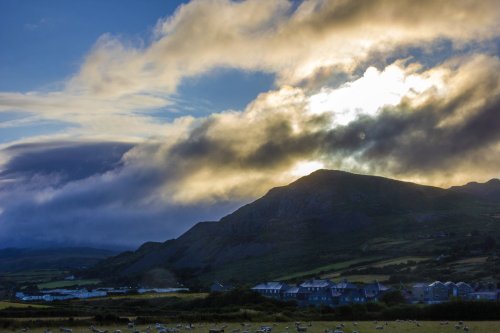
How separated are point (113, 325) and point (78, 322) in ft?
22.1

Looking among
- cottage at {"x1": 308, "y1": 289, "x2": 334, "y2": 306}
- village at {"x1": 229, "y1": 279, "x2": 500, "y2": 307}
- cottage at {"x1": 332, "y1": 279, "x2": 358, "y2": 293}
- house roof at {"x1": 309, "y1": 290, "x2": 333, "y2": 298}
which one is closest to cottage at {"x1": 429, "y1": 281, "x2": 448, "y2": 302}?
village at {"x1": 229, "y1": 279, "x2": 500, "y2": 307}

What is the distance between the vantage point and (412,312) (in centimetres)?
9544

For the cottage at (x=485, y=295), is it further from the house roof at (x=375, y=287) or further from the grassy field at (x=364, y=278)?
the grassy field at (x=364, y=278)

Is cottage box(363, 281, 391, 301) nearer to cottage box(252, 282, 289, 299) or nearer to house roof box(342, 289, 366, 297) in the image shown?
house roof box(342, 289, 366, 297)

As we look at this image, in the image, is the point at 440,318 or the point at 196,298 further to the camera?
the point at 196,298

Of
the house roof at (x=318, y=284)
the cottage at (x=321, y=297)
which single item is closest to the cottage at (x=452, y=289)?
the cottage at (x=321, y=297)

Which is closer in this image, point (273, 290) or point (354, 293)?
point (354, 293)

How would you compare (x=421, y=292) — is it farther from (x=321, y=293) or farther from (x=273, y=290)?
(x=273, y=290)

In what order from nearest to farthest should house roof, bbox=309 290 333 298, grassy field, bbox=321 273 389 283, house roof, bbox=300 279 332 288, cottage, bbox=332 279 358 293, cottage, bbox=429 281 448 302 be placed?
cottage, bbox=429 281 448 302, cottage, bbox=332 279 358 293, house roof, bbox=309 290 333 298, house roof, bbox=300 279 332 288, grassy field, bbox=321 273 389 283

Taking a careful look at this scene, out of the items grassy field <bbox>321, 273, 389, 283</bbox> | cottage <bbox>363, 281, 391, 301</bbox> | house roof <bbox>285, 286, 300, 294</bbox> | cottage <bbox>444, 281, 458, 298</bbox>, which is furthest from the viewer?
grassy field <bbox>321, 273, 389, 283</bbox>

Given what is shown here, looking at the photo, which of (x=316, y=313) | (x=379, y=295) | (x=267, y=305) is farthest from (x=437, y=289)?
(x=316, y=313)

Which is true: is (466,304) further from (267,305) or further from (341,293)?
(341,293)

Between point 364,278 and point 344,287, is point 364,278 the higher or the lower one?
the higher one

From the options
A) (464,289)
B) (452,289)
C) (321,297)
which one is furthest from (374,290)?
(464,289)
